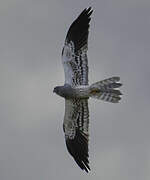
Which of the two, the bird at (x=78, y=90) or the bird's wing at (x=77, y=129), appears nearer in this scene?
the bird at (x=78, y=90)

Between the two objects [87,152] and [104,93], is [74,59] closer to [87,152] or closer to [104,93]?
[104,93]

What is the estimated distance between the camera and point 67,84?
14234 mm

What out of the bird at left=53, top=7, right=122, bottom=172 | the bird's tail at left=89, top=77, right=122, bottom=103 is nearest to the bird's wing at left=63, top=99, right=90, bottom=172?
the bird at left=53, top=7, right=122, bottom=172

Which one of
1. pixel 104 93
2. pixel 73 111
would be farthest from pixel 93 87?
pixel 73 111

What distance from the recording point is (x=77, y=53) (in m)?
14.1

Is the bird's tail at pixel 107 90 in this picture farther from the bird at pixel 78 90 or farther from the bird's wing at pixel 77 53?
the bird's wing at pixel 77 53

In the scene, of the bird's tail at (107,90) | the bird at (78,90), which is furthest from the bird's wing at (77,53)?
the bird's tail at (107,90)

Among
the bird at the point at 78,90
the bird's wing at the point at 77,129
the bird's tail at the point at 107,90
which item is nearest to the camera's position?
the bird's tail at the point at 107,90

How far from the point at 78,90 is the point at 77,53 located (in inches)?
46.3

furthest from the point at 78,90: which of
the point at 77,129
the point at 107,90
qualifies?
the point at 77,129

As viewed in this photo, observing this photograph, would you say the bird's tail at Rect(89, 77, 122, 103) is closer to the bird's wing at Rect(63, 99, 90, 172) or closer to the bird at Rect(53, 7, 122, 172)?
the bird at Rect(53, 7, 122, 172)

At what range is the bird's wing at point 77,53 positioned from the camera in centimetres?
1404

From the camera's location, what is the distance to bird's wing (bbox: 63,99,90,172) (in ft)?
47.0

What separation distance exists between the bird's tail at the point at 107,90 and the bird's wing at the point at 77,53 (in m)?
0.46
